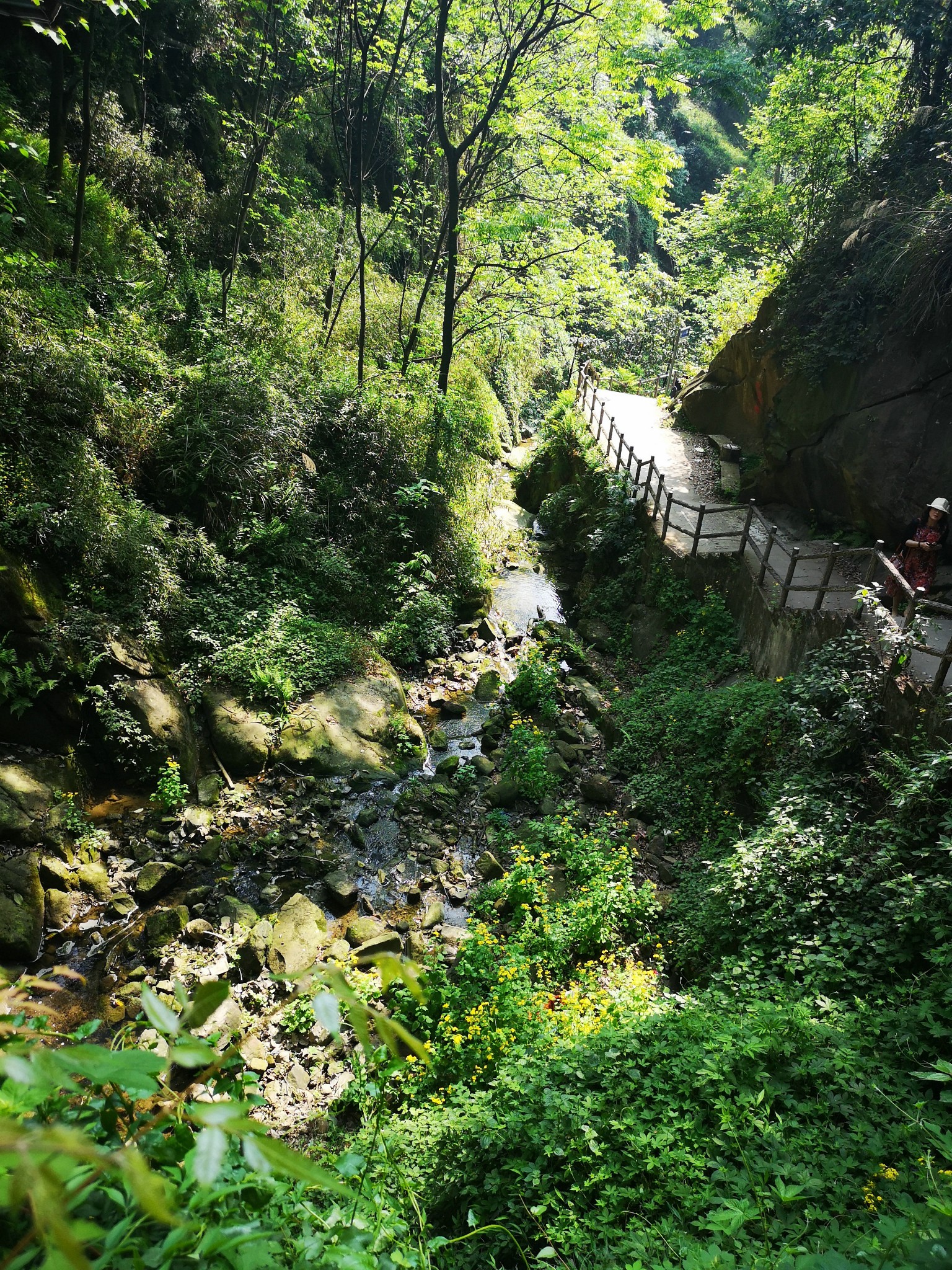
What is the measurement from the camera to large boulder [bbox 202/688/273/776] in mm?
8727

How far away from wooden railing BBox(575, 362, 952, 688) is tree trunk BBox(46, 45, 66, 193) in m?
11.7

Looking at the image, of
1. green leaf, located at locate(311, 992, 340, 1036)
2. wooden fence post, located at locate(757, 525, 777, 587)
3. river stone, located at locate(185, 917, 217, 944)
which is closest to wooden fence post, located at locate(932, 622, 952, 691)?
wooden fence post, located at locate(757, 525, 777, 587)

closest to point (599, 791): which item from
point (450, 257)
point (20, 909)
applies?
point (20, 909)

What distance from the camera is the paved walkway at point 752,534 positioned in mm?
8789

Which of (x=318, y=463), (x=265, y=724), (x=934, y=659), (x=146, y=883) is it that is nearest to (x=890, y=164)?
(x=934, y=659)

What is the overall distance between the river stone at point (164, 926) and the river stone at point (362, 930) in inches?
63.1

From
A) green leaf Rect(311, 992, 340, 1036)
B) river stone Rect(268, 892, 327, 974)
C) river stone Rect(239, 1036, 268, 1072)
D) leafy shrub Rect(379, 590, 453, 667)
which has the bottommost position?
river stone Rect(268, 892, 327, 974)

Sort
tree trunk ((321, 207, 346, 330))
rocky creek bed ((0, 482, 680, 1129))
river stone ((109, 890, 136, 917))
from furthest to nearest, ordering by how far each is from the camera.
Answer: tree trunk ((321, 207, 346, 330))
river stone ((109, 890, 136, 917))
rocky creek bed ((0, 482, 680, 1129))

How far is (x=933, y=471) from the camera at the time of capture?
33.5ft

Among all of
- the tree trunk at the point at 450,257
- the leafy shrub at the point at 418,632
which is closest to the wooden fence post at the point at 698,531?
the leafy shrub at the point at 418,632

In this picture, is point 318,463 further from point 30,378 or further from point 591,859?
point 591,859

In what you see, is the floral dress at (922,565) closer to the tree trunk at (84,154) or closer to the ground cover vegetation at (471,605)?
the ground cover vegetation at (471,605)

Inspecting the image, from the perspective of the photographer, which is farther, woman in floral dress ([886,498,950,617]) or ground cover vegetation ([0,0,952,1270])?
woman in floral dress ([886,498,950,617])

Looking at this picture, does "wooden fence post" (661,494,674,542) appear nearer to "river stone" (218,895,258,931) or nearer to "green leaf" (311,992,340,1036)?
"river stone" (218,895,258,931)
